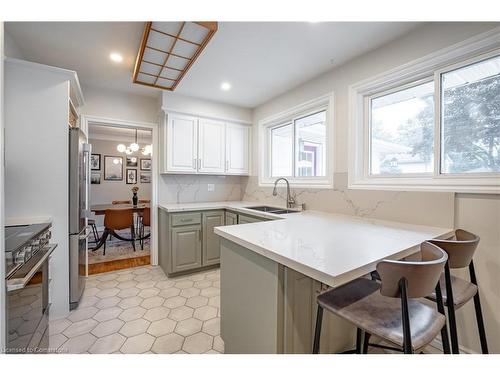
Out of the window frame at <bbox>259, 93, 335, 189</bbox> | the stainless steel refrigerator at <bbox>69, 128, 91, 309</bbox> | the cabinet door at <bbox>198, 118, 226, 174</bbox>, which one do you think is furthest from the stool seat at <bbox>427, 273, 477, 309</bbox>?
the cabinet door at <bbox>198, 118, 226, 174</bbox>

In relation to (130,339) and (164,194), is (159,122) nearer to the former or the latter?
(164,194)

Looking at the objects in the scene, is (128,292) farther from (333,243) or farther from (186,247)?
(333,243)

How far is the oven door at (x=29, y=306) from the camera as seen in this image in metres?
1.05

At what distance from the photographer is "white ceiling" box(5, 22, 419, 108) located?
184 centimetres

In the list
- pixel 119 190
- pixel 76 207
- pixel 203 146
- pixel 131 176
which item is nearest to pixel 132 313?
pixel 76 207

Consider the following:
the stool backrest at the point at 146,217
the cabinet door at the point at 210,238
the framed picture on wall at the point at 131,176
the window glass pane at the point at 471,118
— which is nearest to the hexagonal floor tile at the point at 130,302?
the cabinet door at the point at 210,238

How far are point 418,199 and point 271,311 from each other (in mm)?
1463

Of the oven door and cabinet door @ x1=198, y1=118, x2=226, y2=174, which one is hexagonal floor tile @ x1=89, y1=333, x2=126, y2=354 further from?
cabinet door @ x1=198, y1=118, x2=226, y2=174

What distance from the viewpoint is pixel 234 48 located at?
2117 millimetres

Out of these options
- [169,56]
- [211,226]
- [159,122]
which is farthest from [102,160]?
[169,56]

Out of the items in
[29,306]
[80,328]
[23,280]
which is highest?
[23,280]

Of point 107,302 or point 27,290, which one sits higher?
point 27,290

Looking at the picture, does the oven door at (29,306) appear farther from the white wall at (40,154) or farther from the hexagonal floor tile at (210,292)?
the hexagonal floor tile at (210,292)

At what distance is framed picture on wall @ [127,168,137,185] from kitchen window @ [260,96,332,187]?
417cm
